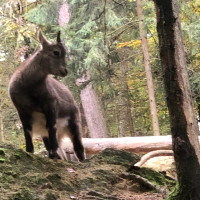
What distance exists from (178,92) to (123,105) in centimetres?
1253

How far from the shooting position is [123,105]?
588 inches

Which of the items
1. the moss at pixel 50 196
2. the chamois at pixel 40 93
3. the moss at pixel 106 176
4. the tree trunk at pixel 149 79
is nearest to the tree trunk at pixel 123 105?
the tree trunk at pixel 149 79

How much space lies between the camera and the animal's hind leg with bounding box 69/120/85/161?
547 cm

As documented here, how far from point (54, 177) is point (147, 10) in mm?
9616

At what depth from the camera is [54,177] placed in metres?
3.12

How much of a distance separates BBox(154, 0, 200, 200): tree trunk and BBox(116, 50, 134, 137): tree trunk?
40.9 feet

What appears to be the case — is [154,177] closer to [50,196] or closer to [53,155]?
[50,196]

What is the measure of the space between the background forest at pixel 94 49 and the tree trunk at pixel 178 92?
7.43 meters

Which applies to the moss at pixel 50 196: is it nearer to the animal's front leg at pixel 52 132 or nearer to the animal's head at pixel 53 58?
the animal's front leg at pixel 52 132

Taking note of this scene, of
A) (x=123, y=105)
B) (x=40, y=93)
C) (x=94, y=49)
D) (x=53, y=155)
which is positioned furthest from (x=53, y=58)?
Answer: (x=123, y=105)

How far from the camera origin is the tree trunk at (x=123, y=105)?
50.2ft

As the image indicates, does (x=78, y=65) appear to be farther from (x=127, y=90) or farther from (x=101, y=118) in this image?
(x=127, y=90)

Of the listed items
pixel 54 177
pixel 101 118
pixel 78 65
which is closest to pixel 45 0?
pixel 78 65

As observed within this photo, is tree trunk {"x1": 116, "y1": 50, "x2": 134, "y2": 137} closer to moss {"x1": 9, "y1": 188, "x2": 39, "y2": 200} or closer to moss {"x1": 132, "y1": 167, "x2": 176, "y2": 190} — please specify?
moss {"x1": 132, "y1": 167, "x2": 176, "y2": 190}
